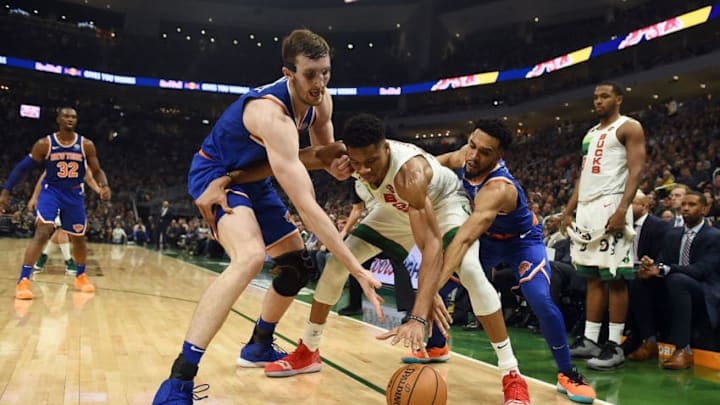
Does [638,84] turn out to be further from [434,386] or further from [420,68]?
[434,386]

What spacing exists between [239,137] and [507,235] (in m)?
1.93

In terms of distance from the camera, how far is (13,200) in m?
24.3

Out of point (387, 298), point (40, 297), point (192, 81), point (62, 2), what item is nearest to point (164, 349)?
point (40, 297)

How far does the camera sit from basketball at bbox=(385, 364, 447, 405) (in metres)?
2.90

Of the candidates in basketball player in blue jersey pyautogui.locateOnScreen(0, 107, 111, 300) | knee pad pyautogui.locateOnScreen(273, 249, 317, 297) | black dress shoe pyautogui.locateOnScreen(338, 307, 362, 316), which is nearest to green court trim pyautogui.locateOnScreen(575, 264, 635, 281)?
knee pad pyautogui.locateOnScreen(273, 249, 317, 297)

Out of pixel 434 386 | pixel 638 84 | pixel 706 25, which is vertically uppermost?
pixel 706 25

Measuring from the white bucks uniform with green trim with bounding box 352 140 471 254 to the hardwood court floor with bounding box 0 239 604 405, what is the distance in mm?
922

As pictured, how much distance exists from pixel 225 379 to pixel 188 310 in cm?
318

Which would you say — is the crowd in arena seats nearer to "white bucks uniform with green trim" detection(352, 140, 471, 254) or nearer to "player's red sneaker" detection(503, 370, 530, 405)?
"white bucks uniform with green trim" detection(352, 140, 471, 254)

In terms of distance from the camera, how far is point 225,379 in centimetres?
369

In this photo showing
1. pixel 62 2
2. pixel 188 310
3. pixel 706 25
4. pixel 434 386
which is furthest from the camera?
pixel 62 2

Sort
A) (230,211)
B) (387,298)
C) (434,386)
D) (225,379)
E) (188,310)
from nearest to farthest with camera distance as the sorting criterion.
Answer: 1. (434,386)
2. (230,211)
3. (225,379)
4. (188,310)
5. (387,298)

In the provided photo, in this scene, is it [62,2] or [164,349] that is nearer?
[164,349]

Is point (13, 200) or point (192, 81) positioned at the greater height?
point (192, 81)
